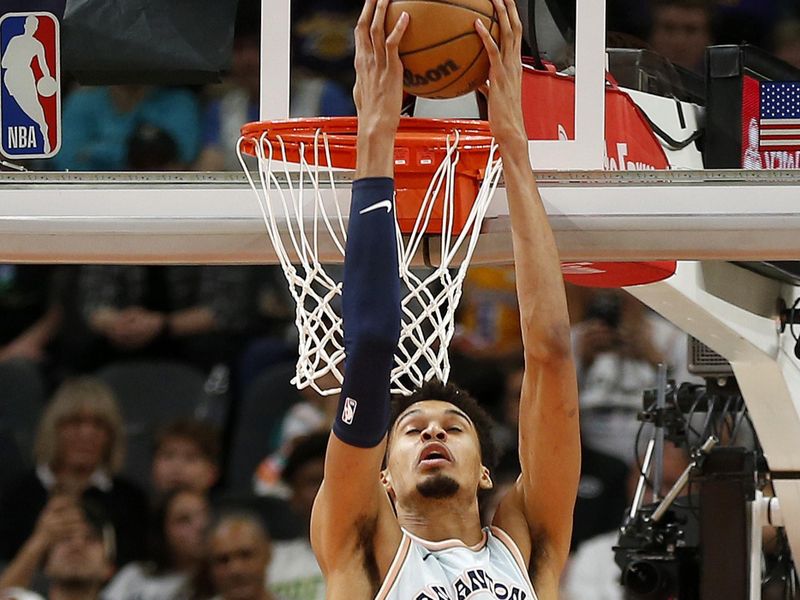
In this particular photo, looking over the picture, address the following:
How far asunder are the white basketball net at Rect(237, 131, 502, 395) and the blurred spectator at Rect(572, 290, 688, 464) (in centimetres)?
351

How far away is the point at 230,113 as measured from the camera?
6.39 metres

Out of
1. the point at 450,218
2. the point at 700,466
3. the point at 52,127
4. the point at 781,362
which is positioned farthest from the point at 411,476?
the point at 700,466

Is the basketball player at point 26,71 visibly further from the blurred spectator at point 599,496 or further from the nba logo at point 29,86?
the blurred spectator at point 599,496

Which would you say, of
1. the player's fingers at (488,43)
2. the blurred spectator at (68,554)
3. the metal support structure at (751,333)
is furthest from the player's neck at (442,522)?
the blurred spectator at (68,554)

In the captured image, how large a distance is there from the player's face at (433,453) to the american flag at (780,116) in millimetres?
1406

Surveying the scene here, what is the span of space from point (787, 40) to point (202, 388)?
3.10m

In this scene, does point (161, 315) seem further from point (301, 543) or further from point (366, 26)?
point (366, 26)

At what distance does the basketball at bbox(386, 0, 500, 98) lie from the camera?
9.10 ft

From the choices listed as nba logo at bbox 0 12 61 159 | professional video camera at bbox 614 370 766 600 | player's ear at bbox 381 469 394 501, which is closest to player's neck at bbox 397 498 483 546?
player's ear at bbox 381 469 394 501

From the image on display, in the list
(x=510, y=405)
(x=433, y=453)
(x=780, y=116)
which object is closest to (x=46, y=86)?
(x=433, y=453)

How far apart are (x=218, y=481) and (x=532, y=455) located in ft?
12.9

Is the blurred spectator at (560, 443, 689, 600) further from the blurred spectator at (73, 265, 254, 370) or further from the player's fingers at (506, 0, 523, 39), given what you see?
the player's fingers at (506, 0, 523, 39)

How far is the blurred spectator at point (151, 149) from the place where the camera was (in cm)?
648

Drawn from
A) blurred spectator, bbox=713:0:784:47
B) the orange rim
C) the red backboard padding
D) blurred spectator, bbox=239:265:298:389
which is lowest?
blurred spectator, bbox=239:265:298:389
